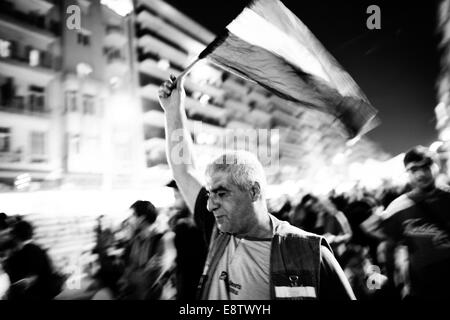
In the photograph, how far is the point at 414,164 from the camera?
9.85ft

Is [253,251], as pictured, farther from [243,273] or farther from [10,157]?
[10,157]

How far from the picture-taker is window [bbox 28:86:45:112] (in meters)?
20.3

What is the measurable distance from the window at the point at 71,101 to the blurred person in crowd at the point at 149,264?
2052cm

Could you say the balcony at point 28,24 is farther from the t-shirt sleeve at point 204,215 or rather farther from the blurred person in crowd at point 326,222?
the t-shirt sleeve at point 204,215

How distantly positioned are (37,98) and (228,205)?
22848mm

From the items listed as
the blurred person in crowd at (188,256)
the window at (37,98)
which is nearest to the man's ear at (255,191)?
the blurred person in crowd at (188,256)

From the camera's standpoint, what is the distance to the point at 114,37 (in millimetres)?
27031

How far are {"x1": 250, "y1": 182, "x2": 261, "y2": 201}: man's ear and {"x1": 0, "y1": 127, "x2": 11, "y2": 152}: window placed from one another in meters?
20.7

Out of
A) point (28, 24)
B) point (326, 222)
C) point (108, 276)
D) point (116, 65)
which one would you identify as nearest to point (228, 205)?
point (108, 276)

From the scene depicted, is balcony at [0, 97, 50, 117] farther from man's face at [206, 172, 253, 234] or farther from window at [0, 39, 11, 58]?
man's face at [206, 172, 253, 234]

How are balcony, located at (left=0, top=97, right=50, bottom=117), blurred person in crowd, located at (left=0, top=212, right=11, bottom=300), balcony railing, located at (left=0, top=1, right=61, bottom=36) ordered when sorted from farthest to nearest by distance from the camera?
balcony railing, located at (left=0, top=1, right=61, bottom=36) < balcony, located at (left=0, top=97, right=50, bottom=117) < blurred person in crowd, located at (left=0, top=212, right=11, bottom=300)

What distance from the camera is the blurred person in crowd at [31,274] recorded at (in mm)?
3098

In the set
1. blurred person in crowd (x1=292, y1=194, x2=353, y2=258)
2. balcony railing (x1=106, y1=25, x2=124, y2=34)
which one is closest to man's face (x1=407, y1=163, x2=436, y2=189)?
blurred person in crowd (x1=292, y1=194, x2=353, y2=258)

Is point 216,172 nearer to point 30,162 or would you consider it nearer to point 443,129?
point 443,129
